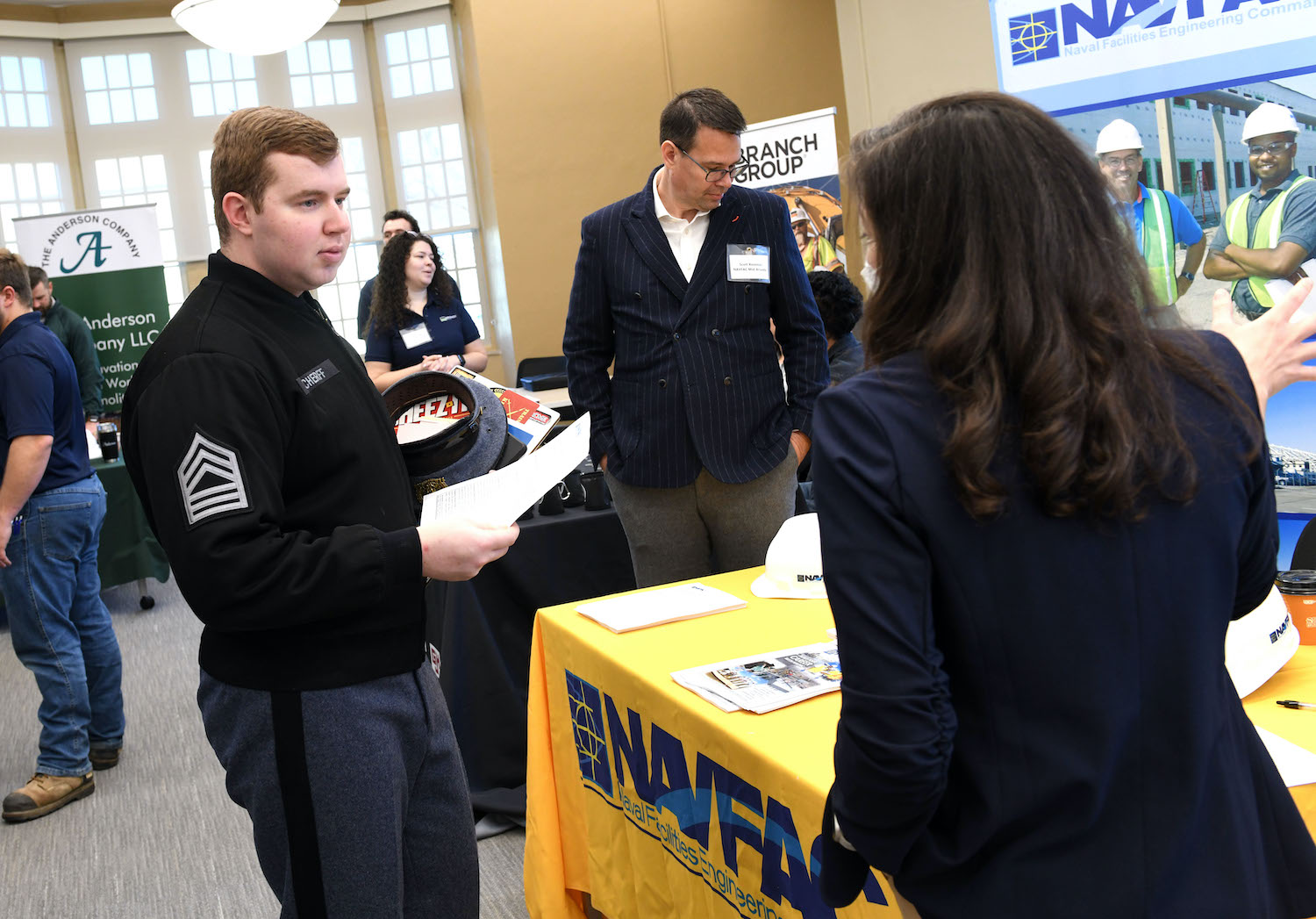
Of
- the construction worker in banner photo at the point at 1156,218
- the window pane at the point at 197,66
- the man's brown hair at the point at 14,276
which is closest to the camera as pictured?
the man's brown hair at the point at 14,276

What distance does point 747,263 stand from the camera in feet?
8.12

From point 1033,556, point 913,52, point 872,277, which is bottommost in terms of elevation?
point 1033,556

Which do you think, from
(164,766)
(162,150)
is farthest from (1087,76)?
(162,150)

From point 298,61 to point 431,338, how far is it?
620 cm

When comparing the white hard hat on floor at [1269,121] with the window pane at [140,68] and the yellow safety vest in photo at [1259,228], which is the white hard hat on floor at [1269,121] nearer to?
the yellow safety vest in photo at [1259,228]

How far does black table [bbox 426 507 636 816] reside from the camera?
2768 mm

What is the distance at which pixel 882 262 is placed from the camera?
850 mm

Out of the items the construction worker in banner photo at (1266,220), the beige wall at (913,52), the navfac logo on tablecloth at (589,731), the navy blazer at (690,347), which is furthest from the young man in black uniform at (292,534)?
the beige wall at (913,52)

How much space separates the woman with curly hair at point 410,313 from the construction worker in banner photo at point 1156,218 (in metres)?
2.42

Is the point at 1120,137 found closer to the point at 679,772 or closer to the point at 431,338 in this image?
the point at 431,338

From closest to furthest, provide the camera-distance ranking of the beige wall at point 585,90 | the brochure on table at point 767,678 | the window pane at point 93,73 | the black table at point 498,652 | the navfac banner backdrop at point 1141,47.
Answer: the brochure on table at point 767,678, the black table at point 498,652, the navfac banner backdrop at point 1141,47, the beige wall at point 585,90, the window pane at point 93,73

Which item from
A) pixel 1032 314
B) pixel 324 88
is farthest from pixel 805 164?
pixel 1032 314

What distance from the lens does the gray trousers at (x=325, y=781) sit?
4.09ft

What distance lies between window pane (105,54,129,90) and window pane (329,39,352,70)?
67.6 inches
